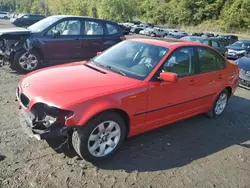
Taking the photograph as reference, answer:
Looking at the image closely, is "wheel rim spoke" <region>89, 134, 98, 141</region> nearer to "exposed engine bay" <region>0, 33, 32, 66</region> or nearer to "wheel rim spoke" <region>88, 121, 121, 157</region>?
"wheel rim spoke" <region>88, 121, 121, 157</region>

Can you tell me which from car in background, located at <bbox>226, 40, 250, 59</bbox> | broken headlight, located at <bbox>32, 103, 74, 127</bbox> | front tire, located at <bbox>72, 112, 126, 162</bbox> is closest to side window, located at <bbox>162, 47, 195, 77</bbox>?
front tire, located at <bbox>72, 112, 126, 162</bbox>

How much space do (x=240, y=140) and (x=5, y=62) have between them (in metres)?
6.88

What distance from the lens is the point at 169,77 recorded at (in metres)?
3.85

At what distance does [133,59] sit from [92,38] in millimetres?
5055

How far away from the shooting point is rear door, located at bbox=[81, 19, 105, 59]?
29.4ft

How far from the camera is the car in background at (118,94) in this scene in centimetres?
335

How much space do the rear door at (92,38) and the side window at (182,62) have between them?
4939 millimetres

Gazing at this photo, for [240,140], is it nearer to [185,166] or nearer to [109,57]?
[185,166]

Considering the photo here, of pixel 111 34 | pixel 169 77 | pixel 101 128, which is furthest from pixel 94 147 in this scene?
pixel 111 34

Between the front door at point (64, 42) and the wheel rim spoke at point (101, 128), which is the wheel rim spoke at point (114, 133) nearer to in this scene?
the wheel rim spoke at point (101, 128)

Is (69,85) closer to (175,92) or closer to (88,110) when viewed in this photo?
(88,110)

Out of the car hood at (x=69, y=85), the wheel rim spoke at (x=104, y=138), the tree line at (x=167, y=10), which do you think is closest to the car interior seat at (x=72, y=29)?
the car hood at (x=69, y=85)

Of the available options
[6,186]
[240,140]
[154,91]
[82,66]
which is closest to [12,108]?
[82,66]

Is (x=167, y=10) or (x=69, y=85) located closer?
(x=69, y=85)
